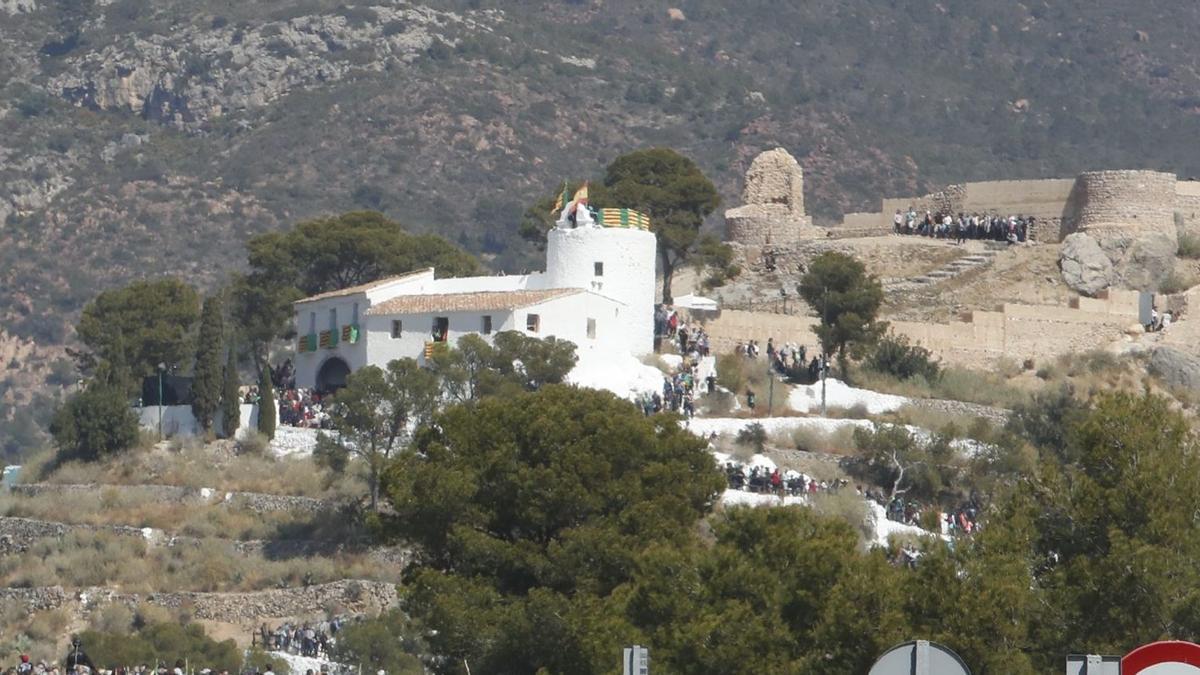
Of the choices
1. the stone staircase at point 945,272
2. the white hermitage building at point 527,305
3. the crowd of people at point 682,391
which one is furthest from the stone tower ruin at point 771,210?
the crowd of people at point 682,391

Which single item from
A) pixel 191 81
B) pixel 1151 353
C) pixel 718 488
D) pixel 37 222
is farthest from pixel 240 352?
pixel 191 81

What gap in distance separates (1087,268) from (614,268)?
1369 centimetres

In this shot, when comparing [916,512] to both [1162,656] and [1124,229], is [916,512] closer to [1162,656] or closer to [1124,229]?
[1124,229]

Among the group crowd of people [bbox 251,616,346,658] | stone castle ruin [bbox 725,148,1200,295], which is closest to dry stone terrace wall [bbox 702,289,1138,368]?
stone castle ruin [bbox 725,148,1200,295]

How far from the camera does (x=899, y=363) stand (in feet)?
205

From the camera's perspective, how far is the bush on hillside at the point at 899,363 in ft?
205

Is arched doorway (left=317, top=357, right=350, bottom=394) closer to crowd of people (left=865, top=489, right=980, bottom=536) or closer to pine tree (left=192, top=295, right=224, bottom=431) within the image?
pine tree (left=192, top=295, right=224, bottom=431)

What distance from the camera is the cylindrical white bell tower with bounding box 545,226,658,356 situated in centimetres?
6009

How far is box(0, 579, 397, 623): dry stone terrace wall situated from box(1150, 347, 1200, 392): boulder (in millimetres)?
20969

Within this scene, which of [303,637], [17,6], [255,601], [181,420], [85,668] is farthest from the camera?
[17,6]

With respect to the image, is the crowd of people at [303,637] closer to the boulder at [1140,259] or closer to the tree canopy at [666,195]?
the tree canopy at [666,195]

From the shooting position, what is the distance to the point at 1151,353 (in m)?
64.6

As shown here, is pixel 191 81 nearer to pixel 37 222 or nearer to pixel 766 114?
pixel 37 222

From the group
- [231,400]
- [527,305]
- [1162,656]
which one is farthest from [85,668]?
[1162,656]
